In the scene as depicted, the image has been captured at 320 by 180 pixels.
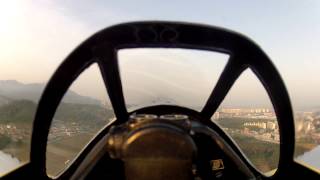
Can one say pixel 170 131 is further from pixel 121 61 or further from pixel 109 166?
pixel 121 61

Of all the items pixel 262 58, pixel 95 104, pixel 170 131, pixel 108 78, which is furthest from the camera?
pixel 95 104

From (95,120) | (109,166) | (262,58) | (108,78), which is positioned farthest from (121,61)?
(262,58)

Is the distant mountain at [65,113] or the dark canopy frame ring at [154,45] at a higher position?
the dark canopy frame ring at [154,45]

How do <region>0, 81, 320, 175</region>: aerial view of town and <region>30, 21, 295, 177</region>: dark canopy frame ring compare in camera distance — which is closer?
<region>30, 21, 295, 177</region>: dark canopy frame ring

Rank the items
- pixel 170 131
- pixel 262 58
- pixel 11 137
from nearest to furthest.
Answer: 1. pixel 170 131
2. pixel 262 58
3. pixel 11 137

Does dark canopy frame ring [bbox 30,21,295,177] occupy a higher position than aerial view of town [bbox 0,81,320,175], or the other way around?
dark canopy frame ring [bbox 30,21,295,177]

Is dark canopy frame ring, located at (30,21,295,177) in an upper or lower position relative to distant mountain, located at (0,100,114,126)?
upper

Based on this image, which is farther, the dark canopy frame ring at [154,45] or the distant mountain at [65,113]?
the distant mountain at [65,113]

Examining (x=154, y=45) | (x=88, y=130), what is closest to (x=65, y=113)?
(x=88, y=130)
